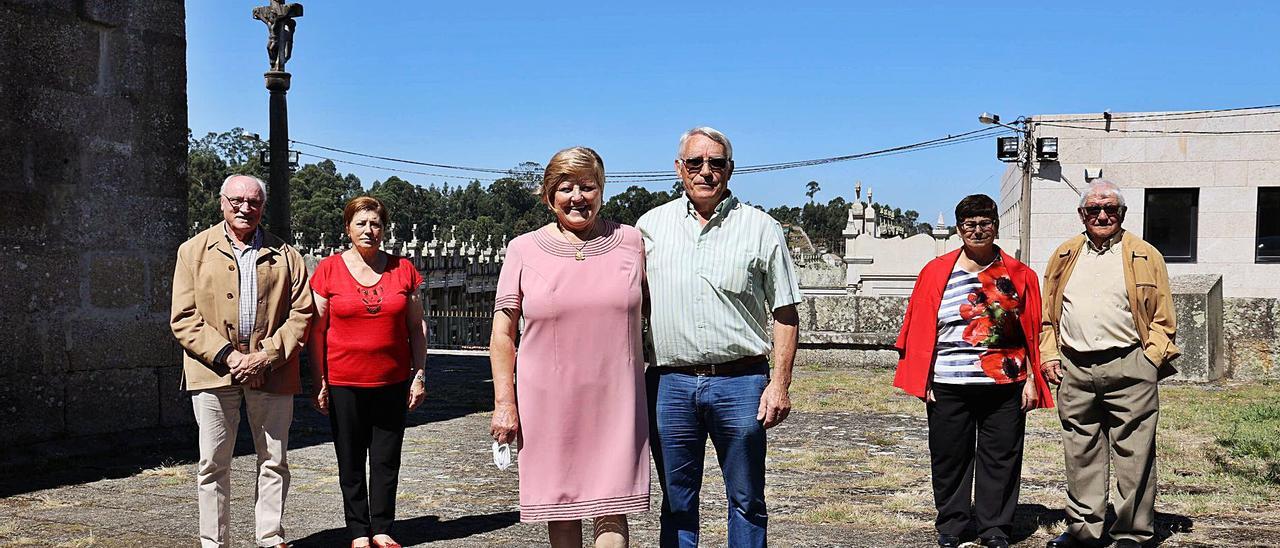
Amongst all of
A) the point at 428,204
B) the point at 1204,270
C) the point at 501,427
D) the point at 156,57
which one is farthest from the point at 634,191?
the point at 501,427

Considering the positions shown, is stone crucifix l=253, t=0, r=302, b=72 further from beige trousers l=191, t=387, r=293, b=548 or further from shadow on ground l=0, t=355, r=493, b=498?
beige trousers l=191, t=387, r=293, b=548

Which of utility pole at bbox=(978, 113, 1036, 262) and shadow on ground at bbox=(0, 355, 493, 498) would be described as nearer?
shadow on ground at bbox=(0, 355, 493, 498)

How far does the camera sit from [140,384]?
311 inches

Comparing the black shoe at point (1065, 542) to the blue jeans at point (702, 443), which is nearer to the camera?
the blue jeans at point (702, 443)

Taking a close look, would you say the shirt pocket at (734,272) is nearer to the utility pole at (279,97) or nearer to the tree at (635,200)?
the utility pole at (279,97)

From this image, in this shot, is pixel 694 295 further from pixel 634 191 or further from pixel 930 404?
pixel 634 191

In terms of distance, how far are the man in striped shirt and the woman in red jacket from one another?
59.8 inches

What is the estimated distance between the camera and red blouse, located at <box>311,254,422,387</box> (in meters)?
5.21

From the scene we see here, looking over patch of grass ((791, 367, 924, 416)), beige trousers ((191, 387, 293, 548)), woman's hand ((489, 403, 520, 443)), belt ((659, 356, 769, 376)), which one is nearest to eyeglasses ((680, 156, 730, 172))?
belt ((659, 356, 769, 376))

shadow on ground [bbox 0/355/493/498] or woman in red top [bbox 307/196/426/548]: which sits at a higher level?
woman in red top [bbox 307/196/426/548]

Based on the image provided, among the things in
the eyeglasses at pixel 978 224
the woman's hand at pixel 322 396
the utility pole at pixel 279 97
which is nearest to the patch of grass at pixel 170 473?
the woman's hand at pixel 322 396

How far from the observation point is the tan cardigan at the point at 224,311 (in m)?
5.00

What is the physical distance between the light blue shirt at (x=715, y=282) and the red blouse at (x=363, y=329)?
1.52 m

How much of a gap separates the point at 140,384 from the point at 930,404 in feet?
17.2
